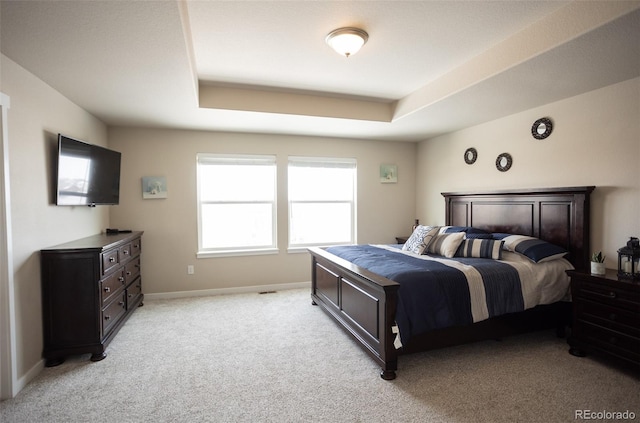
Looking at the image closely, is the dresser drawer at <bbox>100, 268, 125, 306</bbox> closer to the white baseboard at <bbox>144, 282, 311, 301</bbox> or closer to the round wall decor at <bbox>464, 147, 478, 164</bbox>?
the white baseboard at <bbox>144, 282, 311, 301</bbox>

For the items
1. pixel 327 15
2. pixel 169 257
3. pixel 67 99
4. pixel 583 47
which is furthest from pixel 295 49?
pixel 169 257

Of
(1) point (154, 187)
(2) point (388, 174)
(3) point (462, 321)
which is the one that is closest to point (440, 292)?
(3) point (462, 321)

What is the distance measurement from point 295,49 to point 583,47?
2.09 meters

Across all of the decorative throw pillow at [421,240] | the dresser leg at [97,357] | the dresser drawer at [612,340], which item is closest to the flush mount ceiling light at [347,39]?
the decorative throw pillow at [421,240]

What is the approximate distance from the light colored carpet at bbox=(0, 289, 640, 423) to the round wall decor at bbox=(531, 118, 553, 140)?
2063mm

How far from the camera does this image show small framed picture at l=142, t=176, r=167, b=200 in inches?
173

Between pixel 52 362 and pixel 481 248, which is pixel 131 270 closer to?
pixel 52 362

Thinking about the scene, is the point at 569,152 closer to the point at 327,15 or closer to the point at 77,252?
the point at 327,15

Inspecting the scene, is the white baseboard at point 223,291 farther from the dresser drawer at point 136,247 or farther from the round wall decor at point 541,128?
the round wall decor at point 541,128

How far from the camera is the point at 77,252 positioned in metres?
2.70

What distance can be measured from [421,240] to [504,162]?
4.75 ft

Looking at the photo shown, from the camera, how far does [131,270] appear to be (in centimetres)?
375

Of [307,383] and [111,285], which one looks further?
[111,285]

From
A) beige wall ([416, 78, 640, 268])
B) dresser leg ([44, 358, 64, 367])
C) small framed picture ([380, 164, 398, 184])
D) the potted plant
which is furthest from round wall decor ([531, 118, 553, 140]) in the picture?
dresser leg ([44, 358, 64, 367])
